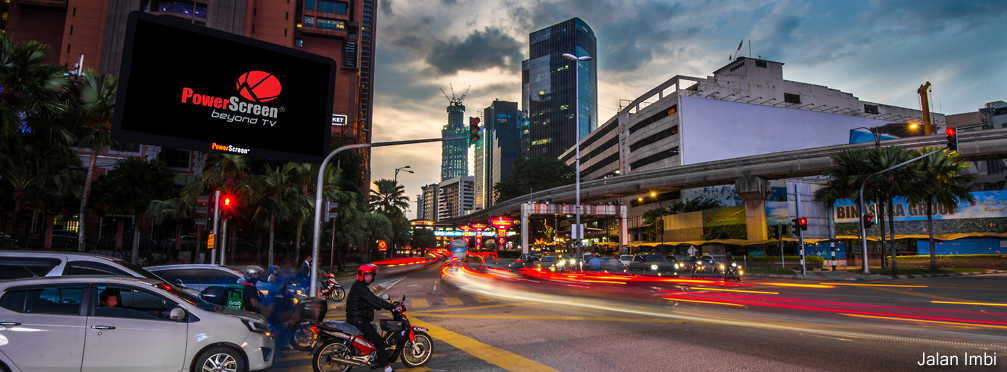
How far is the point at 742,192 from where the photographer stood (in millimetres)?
48656

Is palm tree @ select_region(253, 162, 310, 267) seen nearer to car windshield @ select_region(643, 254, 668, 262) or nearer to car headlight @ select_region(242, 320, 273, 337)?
car headlight @ select_region(242, 320, 273, 337)

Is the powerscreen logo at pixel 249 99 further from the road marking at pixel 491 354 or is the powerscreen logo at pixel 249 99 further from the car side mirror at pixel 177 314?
the car side mirror at pixel 177 314

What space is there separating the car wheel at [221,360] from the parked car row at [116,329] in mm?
11

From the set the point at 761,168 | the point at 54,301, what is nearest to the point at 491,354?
the point at 54,301

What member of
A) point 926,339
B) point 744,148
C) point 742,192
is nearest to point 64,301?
point 926,339

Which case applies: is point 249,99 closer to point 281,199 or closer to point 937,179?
point 281,199

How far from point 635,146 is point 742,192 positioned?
34.2 meters

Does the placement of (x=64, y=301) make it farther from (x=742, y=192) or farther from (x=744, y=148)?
(x=744, y=148)

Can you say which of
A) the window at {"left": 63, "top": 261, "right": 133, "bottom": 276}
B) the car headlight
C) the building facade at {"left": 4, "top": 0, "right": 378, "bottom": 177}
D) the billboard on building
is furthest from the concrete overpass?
the window at {"left": 63, "top": 261, "right": 133, "bottom": 276}

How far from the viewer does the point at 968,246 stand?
3972cm

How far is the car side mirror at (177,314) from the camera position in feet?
20.1

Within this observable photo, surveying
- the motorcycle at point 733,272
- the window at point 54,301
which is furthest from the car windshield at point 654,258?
the window at point 54,301

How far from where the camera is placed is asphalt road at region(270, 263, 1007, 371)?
7590 mm

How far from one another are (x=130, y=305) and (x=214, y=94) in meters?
9.12
